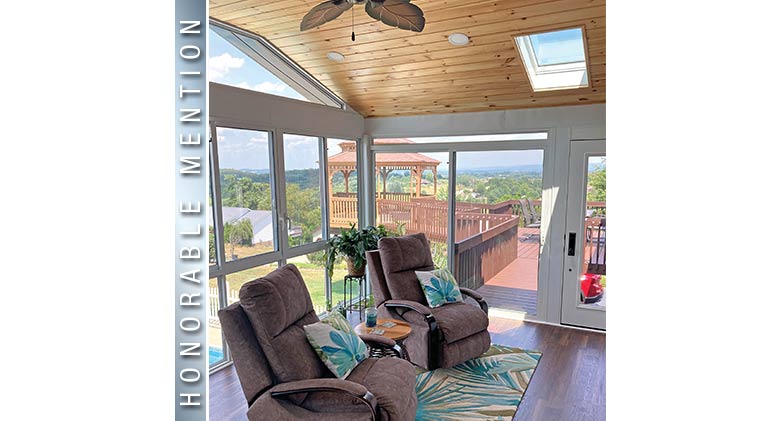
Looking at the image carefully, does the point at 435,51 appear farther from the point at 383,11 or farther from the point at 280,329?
the point at 280,329

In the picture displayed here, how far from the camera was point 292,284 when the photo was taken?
2631mm

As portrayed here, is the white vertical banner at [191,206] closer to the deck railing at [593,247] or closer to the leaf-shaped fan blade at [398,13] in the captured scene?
the leaf-shaped fan blade at [398,13]

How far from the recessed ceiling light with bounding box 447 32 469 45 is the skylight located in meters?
0.40

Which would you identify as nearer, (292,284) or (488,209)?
(292,284)

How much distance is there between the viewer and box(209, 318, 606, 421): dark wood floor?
2.93m

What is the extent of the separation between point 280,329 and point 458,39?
263cm

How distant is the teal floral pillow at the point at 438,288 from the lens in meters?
3.77

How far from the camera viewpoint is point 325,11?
2301mm

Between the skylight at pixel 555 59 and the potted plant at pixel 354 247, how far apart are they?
7.56ft

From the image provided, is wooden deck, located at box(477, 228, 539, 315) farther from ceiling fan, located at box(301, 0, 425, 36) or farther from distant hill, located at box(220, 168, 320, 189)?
ceiling fan, located at box(301, 0, 425, 36)

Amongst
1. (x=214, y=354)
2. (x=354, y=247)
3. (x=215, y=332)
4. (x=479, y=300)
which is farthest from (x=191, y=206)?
(x=354, y=247)
